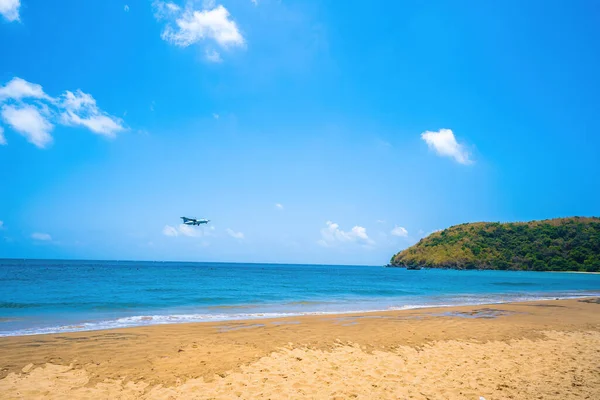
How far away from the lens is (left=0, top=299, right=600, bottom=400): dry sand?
7547mm

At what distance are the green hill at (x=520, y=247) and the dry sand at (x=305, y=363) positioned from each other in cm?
14571

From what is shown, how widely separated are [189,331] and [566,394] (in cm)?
1261

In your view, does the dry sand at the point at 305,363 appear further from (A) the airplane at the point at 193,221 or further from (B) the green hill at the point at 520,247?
(B) the green hill at the point at 520,247

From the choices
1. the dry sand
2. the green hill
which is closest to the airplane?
the dry sand

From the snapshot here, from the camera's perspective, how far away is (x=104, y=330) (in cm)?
1435

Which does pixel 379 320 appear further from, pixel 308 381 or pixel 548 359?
pixel 308 381

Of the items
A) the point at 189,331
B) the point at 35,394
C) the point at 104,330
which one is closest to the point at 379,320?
the point at 189,331

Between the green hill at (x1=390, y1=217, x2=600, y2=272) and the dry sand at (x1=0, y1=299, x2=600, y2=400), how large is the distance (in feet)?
478

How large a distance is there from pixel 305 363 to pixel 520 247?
6587 inches

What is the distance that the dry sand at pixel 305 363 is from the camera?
24.8 feet

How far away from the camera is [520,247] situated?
14575cm

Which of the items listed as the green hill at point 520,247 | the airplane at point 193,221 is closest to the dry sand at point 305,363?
the airplane at point 193,221

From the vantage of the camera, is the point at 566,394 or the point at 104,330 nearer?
the point at 566,394

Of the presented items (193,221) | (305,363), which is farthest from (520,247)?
(305,363)
